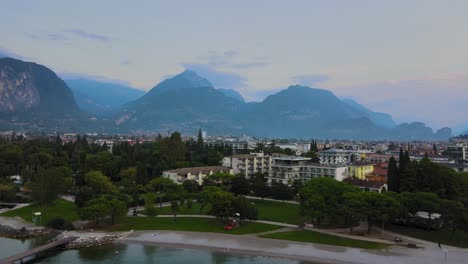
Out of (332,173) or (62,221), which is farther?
(332,173)

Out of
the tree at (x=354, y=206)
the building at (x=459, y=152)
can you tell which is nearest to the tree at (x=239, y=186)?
the tree at (x=354, y=206)

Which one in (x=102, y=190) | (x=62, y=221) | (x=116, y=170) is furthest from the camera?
(x=116, y=170)

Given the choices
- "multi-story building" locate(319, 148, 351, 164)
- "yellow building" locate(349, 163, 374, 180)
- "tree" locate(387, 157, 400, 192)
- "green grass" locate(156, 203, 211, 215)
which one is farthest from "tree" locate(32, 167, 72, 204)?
"multi-story building" locate(319, 148, 351, 164)

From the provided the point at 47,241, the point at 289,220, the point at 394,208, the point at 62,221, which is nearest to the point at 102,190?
the point at 62,221

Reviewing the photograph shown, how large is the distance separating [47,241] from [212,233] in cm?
1322

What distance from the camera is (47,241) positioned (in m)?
32.8

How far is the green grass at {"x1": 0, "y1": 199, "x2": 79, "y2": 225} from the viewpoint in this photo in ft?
132

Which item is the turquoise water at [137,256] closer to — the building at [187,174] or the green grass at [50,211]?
the green grass at [50,211]

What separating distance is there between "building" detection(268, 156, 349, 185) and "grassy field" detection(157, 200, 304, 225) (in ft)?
33.5

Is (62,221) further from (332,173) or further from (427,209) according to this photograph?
(332,173)

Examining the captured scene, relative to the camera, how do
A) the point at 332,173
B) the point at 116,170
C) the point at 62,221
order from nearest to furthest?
1. the point at 62,221
2. the point at 332,173
3. the point at 116,170

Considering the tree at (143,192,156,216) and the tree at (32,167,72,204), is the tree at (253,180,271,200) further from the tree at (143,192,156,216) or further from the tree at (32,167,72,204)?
the tree at (32,167,72,204)

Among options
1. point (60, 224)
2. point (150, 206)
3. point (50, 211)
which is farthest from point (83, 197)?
point (150, 206)

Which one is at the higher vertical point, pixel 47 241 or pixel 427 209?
pixel 427 209
